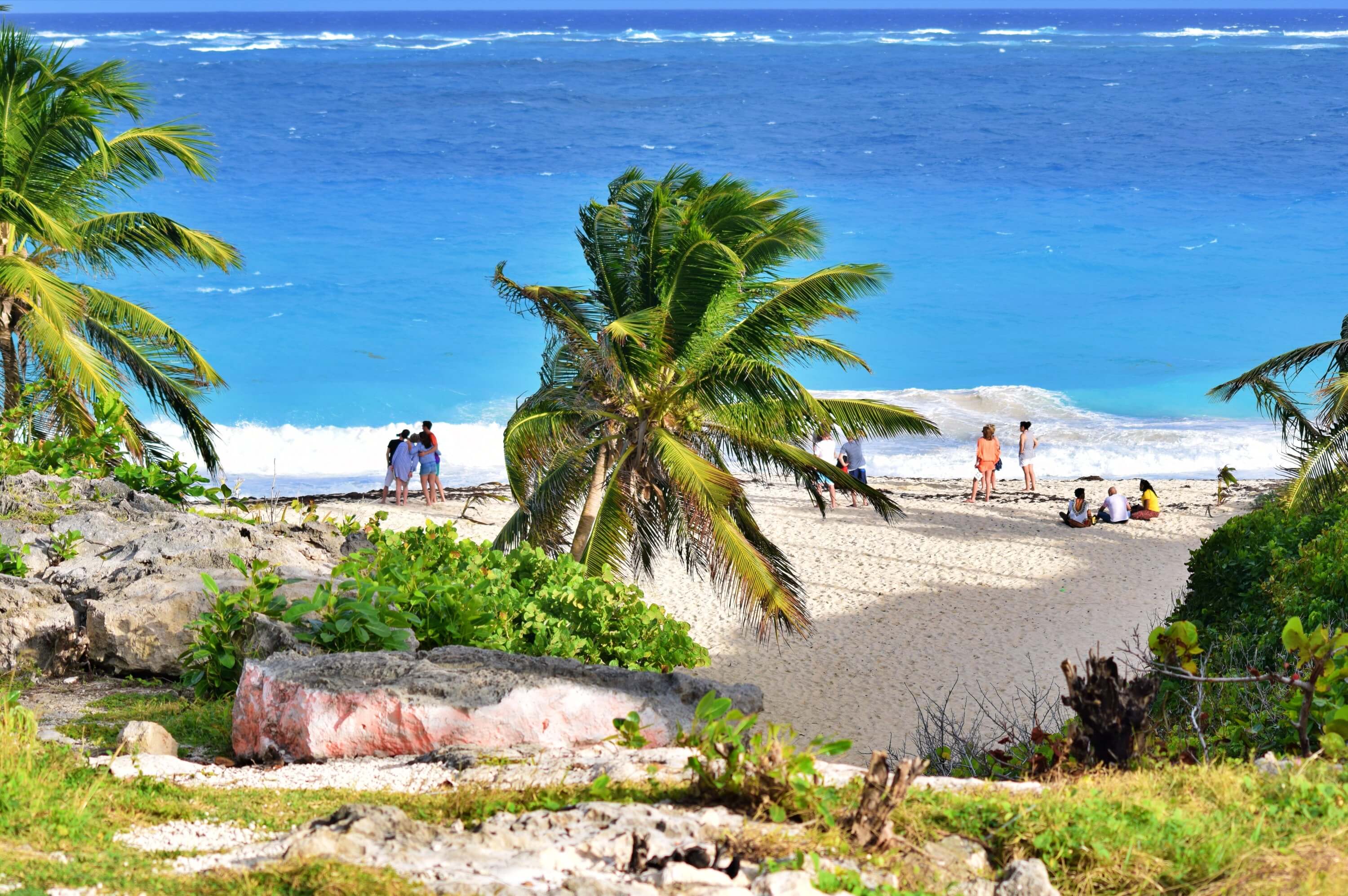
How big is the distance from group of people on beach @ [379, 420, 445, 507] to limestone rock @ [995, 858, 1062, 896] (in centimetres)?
1629

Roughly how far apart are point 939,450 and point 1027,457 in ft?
17.9

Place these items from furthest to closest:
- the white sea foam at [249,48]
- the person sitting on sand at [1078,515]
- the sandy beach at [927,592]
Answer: the white sea foam at [249,48] → the person sitting on sand at [1078,515] → the sandy beach at [927,592]

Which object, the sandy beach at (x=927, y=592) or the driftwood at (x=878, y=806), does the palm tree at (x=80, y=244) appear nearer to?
the sandy beach at (x=927, y=592)

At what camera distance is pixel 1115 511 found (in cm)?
1972

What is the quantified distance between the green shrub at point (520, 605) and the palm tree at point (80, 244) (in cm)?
436

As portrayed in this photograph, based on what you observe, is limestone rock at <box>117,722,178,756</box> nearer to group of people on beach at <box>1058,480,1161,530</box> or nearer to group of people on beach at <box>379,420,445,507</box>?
group of people on beach at <box>379,420,445,507</box>

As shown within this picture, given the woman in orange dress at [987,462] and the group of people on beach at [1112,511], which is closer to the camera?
the group of people on beach at [1112,511]

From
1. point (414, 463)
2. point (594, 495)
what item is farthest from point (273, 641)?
point (414, 463)

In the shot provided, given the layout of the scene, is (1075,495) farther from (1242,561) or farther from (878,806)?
(878,806)

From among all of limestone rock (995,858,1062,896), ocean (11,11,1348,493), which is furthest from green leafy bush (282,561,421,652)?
ocean (11,11,1348,493)

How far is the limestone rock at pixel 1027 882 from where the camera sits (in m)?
3.86

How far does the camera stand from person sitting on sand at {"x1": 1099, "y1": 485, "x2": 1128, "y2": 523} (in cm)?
1972

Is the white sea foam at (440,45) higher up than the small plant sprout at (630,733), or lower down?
higher up

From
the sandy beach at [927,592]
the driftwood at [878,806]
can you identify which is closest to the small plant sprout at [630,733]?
the driftwood at [878,806]
